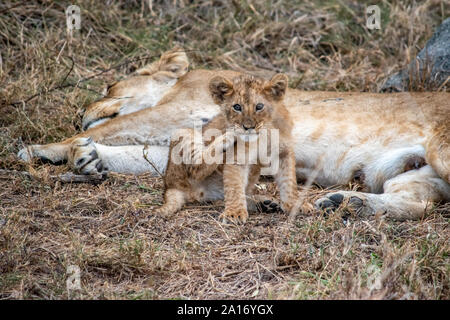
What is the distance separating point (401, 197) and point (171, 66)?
222cm

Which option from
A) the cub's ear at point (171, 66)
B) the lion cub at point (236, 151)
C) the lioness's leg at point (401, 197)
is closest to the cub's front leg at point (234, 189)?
the lion cub at point (236, 151)

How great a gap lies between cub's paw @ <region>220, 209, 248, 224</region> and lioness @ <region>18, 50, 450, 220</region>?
0.44 metres

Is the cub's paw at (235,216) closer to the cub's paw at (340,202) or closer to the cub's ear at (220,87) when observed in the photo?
the cub's paw at (340,202)

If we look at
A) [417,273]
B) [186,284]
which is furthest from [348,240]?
[186,284]

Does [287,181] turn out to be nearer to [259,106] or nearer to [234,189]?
[234,189]

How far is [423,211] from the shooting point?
359 cm

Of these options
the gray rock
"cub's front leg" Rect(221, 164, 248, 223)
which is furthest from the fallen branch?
the gray rock

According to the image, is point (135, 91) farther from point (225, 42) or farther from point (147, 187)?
point (225, 42)

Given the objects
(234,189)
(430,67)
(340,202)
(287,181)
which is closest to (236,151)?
(234,189)

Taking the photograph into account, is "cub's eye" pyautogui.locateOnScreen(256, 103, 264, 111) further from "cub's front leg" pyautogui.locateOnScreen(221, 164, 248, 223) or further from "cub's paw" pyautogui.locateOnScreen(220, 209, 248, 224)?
"cub's paw" pyautogui.locateOnScreen(220, 209, 248, 224)

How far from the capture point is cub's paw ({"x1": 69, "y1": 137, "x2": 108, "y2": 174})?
14.0 feet

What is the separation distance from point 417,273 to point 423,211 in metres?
1.03
